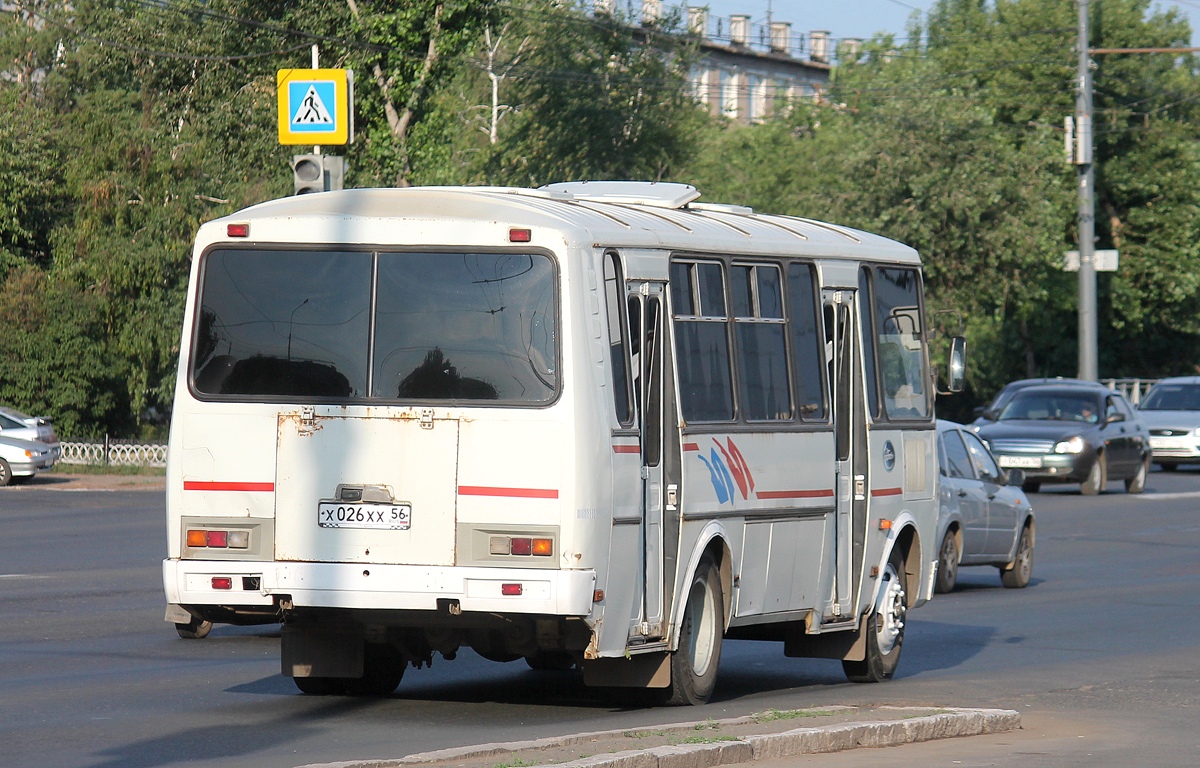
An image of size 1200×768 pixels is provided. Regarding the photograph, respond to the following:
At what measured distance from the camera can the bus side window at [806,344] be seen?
1160cm

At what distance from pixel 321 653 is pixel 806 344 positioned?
11.0 ft

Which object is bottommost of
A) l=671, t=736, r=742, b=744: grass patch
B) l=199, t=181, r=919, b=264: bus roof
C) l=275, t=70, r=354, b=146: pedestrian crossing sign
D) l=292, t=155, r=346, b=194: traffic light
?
l=671, t=736, r=742, b=744: grass patch

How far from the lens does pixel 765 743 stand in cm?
852

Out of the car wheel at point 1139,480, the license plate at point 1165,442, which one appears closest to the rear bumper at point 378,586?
the car wheel at point 1139,480

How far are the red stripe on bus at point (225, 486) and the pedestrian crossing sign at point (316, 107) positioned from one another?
30.3ft

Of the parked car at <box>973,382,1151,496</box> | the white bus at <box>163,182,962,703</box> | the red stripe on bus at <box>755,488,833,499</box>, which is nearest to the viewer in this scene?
the white bus at <box>163,182,962,703</box>

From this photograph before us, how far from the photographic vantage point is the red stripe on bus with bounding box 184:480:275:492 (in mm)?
9672

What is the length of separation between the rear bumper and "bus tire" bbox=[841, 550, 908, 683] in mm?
3610

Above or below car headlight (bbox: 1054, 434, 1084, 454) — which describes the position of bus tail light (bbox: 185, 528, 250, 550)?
above

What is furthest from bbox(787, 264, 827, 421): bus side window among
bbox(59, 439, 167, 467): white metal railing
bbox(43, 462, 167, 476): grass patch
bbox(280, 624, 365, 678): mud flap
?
bbox(59, 439, 167, 467): white metal railing

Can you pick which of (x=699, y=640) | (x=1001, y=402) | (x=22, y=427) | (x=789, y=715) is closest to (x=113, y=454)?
(x=22, y=427)

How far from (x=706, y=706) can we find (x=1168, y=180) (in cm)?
5515

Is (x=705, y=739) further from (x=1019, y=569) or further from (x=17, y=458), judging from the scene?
(x=17, y=458)

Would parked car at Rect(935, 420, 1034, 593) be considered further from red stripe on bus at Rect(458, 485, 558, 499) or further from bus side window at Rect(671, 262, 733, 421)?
red stripe on bus at Rect(458, 485, 558, 499)
